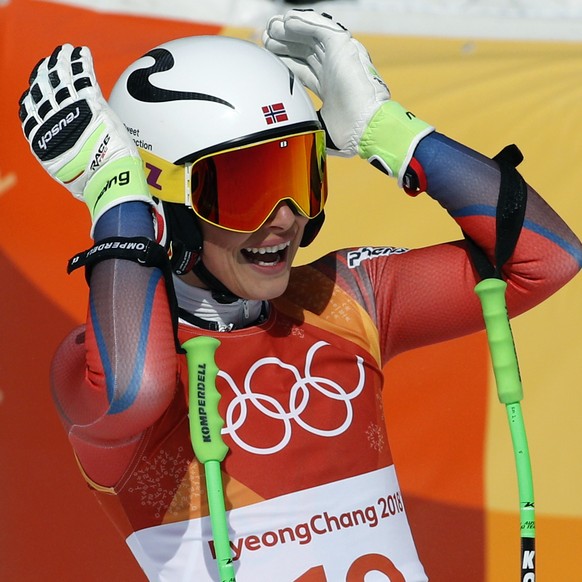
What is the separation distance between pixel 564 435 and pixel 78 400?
1389 mm

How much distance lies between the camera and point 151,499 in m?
1.72

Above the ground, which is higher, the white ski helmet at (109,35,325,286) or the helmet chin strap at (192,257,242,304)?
the white ski helmet at (109,35,325,286)

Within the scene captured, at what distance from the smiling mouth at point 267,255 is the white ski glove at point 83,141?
7.4 inches

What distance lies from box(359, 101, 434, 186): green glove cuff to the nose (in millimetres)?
188

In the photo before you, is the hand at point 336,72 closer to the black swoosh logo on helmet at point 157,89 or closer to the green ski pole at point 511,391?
the black swoosh logo on helmet at point 157,89

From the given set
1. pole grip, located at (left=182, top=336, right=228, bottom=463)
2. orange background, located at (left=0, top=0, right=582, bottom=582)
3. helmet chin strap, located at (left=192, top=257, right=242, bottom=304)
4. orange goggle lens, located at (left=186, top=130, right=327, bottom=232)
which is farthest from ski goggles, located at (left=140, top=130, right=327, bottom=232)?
orange background, located at (left=0, top=0, right=582, bottom=582)

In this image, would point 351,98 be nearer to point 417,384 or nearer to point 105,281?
point 105,281

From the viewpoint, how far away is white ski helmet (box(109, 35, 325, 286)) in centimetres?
168

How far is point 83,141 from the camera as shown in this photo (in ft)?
5.30

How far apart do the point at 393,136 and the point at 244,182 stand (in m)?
0.26

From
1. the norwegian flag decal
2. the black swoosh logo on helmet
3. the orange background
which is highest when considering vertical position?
the black swoosh logo on helmet

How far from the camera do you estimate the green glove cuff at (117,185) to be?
A: 1589 millimetres

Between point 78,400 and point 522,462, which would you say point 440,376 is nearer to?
point 522,462

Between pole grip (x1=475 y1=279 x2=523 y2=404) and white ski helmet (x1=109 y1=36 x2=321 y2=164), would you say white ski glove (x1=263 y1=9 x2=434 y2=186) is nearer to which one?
white ski helmet (x1=109 y1=36 x2=321 y2=164)
